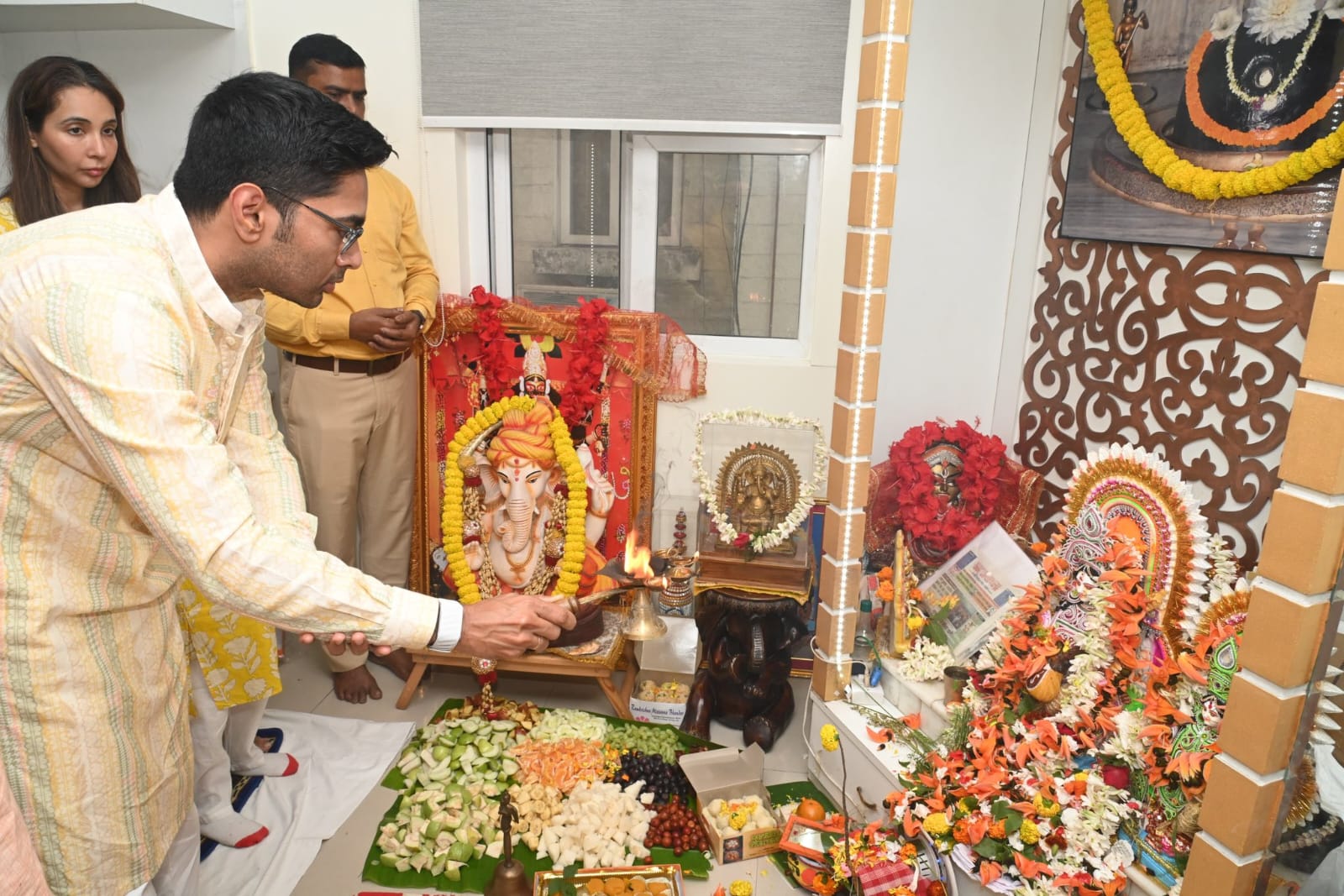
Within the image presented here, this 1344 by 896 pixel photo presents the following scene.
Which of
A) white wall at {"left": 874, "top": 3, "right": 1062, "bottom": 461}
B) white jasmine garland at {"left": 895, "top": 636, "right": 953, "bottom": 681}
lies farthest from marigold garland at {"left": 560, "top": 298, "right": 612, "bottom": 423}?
white jasmine garland at {"left": 895, "top": 636, "right": 953, "bottom": 681}

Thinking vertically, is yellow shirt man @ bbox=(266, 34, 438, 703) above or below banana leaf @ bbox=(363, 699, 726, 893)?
above

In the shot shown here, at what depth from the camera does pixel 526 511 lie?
369 cm

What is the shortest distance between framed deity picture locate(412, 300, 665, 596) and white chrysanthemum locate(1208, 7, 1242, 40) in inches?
86.7

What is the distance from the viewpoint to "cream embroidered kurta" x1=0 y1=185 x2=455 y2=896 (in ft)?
4.90

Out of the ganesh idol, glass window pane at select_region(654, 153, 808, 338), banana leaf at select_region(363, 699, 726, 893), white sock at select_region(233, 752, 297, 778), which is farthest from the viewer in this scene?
glass window pane at select_region(654, 153, 808, 338)

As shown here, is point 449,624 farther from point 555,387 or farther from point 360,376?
point 555,387

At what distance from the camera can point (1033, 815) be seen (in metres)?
2.46

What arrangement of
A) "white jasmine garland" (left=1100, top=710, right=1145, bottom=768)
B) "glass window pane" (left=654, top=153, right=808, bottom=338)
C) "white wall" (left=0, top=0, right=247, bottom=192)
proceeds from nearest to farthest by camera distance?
"white jasmine garland" (left=1100, top=710, right=1145, bottom=768) < "white wall" (left=0, top=0, right=247, bottom=192) < "glass window pane" (left=654, top=153, right=808, bottom=338)

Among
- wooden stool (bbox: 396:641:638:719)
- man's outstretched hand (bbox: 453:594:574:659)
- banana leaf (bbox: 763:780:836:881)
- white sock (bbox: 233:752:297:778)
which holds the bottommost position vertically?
white sock (bbox: 233:752:297:778)

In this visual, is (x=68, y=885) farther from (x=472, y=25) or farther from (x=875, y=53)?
(x=472, y=25)

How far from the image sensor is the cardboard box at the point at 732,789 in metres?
2.96

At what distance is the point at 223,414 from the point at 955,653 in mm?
2383

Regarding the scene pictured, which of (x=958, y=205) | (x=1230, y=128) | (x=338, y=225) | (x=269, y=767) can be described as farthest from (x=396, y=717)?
(x=1230, y=128)

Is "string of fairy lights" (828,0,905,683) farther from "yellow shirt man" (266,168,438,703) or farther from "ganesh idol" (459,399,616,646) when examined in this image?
"yellow shirt man" (266,168,438,703)
